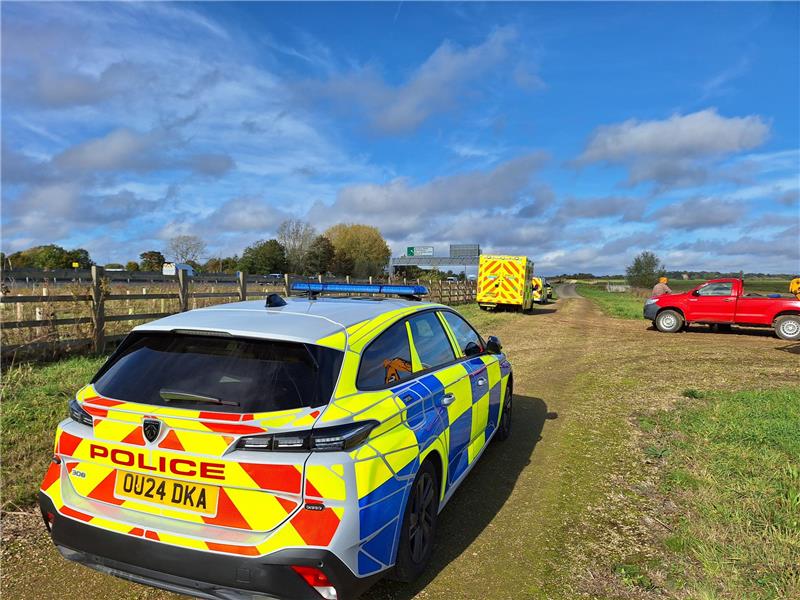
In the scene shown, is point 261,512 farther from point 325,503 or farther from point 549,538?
point 549,538

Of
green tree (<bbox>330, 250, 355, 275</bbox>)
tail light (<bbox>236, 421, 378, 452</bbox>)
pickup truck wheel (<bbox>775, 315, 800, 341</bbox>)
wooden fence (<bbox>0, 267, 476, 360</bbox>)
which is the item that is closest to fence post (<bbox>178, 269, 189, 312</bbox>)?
wooden fence (<bbox>0, 267, 476, 360</bbox>)

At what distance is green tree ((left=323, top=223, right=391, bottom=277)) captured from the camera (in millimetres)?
94375

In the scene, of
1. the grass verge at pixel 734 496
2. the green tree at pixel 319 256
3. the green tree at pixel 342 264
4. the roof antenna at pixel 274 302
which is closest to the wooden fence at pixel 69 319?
the roof antenna at pixel 274 302

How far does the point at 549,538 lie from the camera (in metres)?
3.49

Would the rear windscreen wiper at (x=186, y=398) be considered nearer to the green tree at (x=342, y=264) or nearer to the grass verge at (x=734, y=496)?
the grass verge at (x=734, y=496)

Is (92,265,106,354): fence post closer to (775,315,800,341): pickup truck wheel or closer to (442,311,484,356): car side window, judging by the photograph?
(442,311,484,356): car side window

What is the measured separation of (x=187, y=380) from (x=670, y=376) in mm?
9019

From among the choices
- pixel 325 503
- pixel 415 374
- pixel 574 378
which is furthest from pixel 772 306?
pixel 325 503

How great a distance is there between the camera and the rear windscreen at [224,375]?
238cm

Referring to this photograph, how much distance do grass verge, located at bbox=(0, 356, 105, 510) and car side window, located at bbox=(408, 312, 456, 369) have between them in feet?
10.5

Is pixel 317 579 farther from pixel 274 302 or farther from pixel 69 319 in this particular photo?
pixel 69 319

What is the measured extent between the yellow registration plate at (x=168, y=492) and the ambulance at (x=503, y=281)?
22107 millimetres

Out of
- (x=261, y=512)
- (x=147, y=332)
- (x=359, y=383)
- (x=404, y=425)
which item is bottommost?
(x=261, y=512)

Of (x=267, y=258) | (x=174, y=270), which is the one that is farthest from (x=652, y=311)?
(x=267, y=258)
